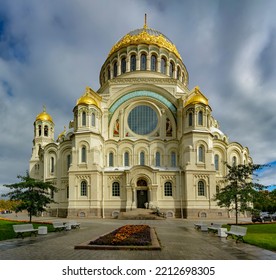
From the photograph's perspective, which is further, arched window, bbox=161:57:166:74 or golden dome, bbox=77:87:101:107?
arched window, bbox=161:57:166:74

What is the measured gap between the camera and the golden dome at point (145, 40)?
52.6 m

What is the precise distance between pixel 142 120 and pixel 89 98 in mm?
8332

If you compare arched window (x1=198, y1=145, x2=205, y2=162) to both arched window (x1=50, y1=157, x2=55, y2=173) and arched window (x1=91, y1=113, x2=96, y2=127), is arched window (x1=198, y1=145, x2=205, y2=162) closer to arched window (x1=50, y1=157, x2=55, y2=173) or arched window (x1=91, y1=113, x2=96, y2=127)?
arched window (x1=91, y1=113, x2=96, y2=127)

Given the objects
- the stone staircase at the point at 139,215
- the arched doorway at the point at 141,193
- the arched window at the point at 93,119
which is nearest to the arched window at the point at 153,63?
the arched window at the point at 93,119

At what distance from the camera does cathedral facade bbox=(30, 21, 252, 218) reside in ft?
131

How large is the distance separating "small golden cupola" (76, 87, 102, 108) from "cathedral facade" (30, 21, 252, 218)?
0.15 metres

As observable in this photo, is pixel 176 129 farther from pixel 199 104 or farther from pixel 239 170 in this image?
pixel 239 170

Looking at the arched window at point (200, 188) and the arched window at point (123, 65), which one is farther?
the arched window at point (123, 65)

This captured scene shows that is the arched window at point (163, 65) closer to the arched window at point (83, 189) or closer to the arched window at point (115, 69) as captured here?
the arched window at point (115, 69)

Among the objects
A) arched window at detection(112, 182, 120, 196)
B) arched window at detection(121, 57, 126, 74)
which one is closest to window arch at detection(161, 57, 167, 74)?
arched window at detection(121, 57, 126, 74)

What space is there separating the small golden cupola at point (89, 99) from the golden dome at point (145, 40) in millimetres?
12636

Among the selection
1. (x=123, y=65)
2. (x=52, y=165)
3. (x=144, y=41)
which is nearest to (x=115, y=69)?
(x=123, y=65)
